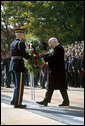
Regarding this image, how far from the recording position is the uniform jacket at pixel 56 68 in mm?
8914

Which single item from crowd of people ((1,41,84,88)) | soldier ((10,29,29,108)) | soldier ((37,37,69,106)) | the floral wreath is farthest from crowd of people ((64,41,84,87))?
soldier ((10,29,29,108))

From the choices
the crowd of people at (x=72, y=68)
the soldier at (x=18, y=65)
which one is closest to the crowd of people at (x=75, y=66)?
the crowd of people at (x=72, y=68)

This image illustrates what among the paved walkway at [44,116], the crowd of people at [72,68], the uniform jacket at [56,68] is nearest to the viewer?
the paved walkway at [44,116]

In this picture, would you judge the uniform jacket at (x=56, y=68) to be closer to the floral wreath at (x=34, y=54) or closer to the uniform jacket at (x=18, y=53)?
the uniform jacket at (x=18, y=53)

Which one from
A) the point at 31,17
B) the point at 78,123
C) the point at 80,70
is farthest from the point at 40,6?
the point at 78,123

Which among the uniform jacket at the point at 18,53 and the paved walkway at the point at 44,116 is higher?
the uniform jacket at the point at 18,53

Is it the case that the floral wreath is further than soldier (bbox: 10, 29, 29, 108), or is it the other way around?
the floral wreath

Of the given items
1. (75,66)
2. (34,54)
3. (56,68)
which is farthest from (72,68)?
Result: (56,68)

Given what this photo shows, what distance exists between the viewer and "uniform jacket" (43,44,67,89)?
29.2 ft

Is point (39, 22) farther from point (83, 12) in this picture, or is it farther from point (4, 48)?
point (83, 12)

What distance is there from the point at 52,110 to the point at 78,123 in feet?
6.63

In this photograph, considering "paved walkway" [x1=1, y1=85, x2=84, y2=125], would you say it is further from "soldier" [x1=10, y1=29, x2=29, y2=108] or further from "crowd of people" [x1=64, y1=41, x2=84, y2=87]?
"crowd of people" [x1=64, y1=41, x2=84, y2=87]

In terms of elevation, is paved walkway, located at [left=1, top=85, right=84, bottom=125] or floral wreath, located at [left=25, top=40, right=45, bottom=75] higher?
floral wreath, located at [left=25, top=40, right=45, bottom=75]

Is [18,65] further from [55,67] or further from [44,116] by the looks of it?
[44,116]
